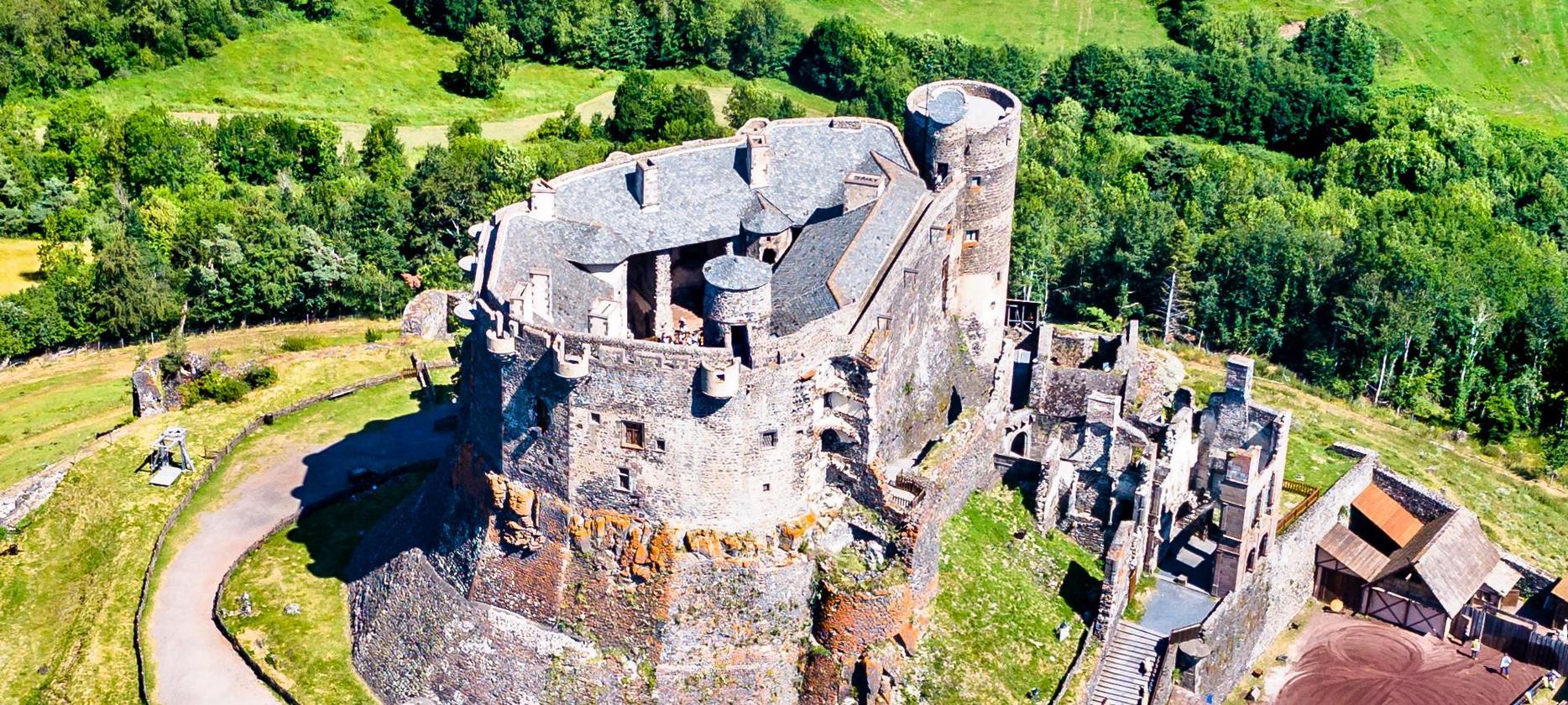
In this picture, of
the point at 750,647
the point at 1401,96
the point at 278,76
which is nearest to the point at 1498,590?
the point at 750,647

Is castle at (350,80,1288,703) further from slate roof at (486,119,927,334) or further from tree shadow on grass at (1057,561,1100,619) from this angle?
tree shadow on grass at (1057,561,1100,619)

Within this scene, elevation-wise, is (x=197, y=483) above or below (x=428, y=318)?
below

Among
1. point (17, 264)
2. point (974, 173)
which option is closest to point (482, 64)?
point (17, 264)

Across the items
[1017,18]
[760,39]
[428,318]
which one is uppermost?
[1017,18]

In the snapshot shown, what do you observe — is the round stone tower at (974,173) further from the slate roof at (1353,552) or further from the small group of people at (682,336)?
the slate roof at (1353,552)

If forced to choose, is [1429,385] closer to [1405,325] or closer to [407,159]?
[1405,325]

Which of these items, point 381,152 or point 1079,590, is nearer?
point 1079,590

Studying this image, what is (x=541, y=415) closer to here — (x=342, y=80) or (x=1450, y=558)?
(x=1450, y=558)

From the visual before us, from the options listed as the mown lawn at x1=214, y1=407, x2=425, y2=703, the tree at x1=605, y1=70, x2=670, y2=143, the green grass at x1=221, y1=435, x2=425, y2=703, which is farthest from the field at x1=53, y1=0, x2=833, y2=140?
the green grass at x1=221, y1=435, x2=425, y2=703
